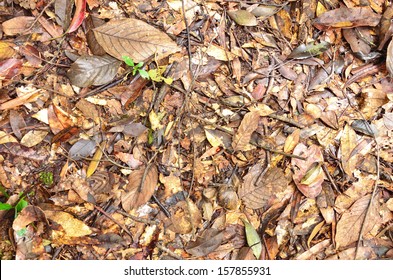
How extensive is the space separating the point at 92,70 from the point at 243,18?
32.9 inches

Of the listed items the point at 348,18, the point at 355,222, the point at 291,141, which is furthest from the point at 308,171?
the point at 348,18

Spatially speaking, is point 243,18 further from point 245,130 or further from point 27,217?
point 27,217

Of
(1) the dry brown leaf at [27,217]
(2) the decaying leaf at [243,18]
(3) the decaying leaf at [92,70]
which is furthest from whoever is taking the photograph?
(2) the decaying leaf at [243,18]

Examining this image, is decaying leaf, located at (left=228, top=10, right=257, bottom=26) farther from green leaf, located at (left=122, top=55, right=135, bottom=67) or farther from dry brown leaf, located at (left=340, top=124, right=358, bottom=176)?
dry brown leaf, located at (left=340, top=124, right=358, bottom=176)

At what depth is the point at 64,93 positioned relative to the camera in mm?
2074

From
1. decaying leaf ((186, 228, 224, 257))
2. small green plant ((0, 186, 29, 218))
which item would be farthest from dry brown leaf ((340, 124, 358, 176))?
small green plant ((0, 186, 29, 218))

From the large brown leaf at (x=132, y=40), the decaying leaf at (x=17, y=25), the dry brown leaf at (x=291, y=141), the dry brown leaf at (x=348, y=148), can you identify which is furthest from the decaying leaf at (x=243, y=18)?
the decaying leaf at (x=17, y=25)

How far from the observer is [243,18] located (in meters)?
2.16

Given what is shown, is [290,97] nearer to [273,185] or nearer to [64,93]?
[273,185]

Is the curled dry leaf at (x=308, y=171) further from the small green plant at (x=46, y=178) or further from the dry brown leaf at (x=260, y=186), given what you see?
the small green plant at (x=46, y=178)

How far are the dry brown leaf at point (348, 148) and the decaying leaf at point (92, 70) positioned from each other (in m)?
1.24

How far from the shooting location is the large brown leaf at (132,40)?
2072 mm

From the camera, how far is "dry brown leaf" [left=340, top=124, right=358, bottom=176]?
2135mm
